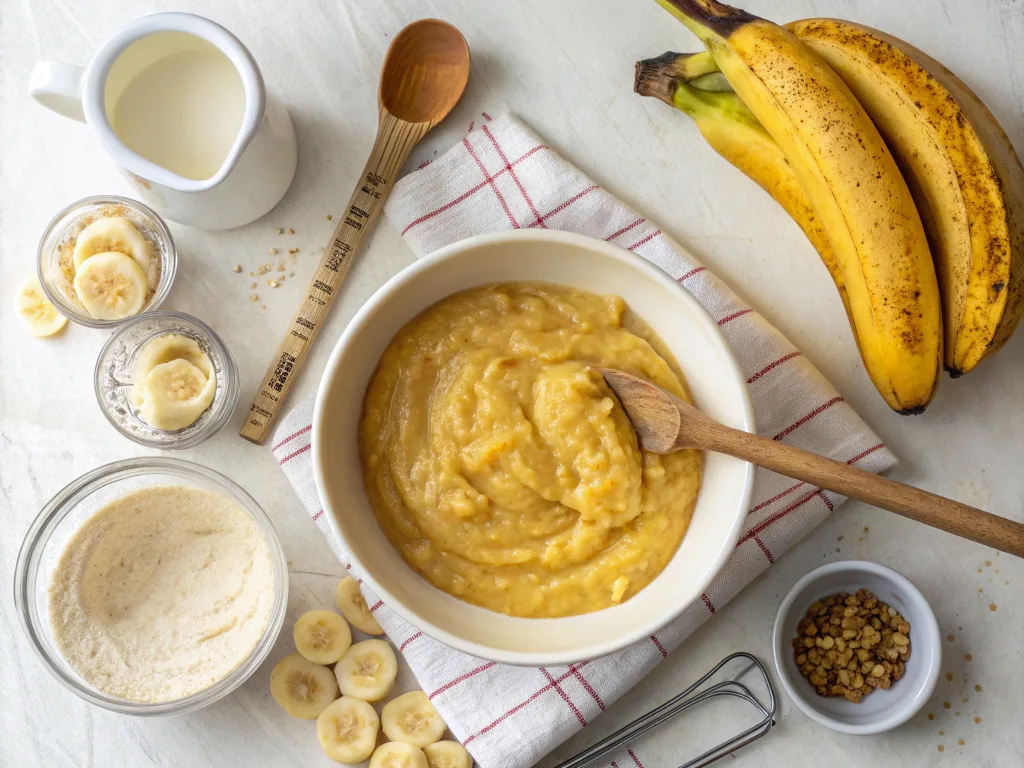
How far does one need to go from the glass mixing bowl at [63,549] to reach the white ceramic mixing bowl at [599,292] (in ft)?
1.50

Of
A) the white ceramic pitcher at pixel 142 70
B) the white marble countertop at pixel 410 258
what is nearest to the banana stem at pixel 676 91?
the white marble countertop at pixel 410 258

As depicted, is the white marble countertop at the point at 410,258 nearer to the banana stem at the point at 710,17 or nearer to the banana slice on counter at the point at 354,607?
the banana slice on counter at the point at 354,607

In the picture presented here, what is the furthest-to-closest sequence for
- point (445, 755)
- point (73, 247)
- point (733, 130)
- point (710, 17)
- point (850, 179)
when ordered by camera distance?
point (73, 247) → point (445, 755) → point (733, 130) → point (710, 17) → point (850, 179)

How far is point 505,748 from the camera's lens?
232cm

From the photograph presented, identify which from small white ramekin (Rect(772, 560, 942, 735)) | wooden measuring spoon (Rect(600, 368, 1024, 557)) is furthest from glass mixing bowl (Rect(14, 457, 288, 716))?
small white ramekin (Rect(772, 560, 942, 735))

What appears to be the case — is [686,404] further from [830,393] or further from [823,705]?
[823,705]

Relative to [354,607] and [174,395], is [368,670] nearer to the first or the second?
[354,607]

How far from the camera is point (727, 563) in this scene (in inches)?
91.7

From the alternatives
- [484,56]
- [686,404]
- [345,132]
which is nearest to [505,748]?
[686,404]

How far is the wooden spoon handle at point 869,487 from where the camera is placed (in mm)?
1785

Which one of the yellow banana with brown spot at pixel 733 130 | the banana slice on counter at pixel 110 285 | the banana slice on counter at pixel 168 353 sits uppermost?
the yellow banana with brown spot at pixel 733 130

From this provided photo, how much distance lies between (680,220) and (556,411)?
836 millimetres

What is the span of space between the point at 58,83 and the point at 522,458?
147 cm

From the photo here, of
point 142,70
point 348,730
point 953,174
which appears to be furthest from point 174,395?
point 953,174
